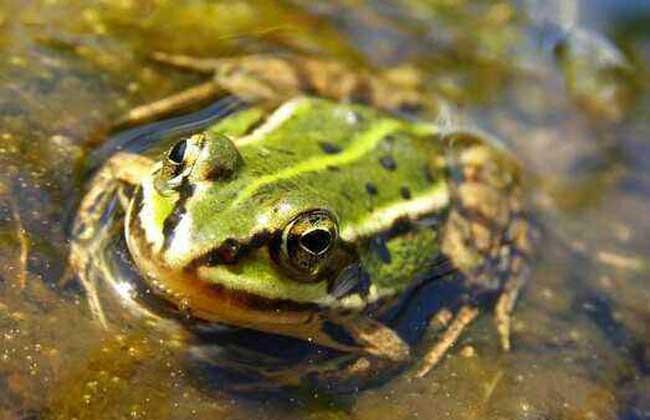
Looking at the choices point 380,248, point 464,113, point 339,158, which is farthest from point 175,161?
point 464,113

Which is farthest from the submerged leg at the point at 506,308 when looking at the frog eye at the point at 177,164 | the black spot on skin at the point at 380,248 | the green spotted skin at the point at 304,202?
the frog eye at the point at 177,164

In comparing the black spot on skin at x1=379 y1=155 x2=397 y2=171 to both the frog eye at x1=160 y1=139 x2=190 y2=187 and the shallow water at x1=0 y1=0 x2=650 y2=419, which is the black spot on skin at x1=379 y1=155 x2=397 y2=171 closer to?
the shallow water at x1=0 y1=0 x2=650 y2=419

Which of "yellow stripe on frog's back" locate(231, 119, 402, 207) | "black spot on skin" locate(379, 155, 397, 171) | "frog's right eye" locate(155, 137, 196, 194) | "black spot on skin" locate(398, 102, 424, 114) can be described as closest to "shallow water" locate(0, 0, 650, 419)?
"black spot on skin" locate(398, 102, 424, 114)

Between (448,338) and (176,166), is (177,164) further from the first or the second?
(448,338)

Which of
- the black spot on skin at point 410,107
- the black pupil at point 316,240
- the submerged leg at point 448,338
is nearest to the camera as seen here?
the black pupil at point 316,240

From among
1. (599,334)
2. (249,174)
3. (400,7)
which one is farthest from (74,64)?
(599,334)

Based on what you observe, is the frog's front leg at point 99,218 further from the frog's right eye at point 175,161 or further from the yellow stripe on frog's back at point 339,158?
the yellow stripe on frog's back at point 339,158
